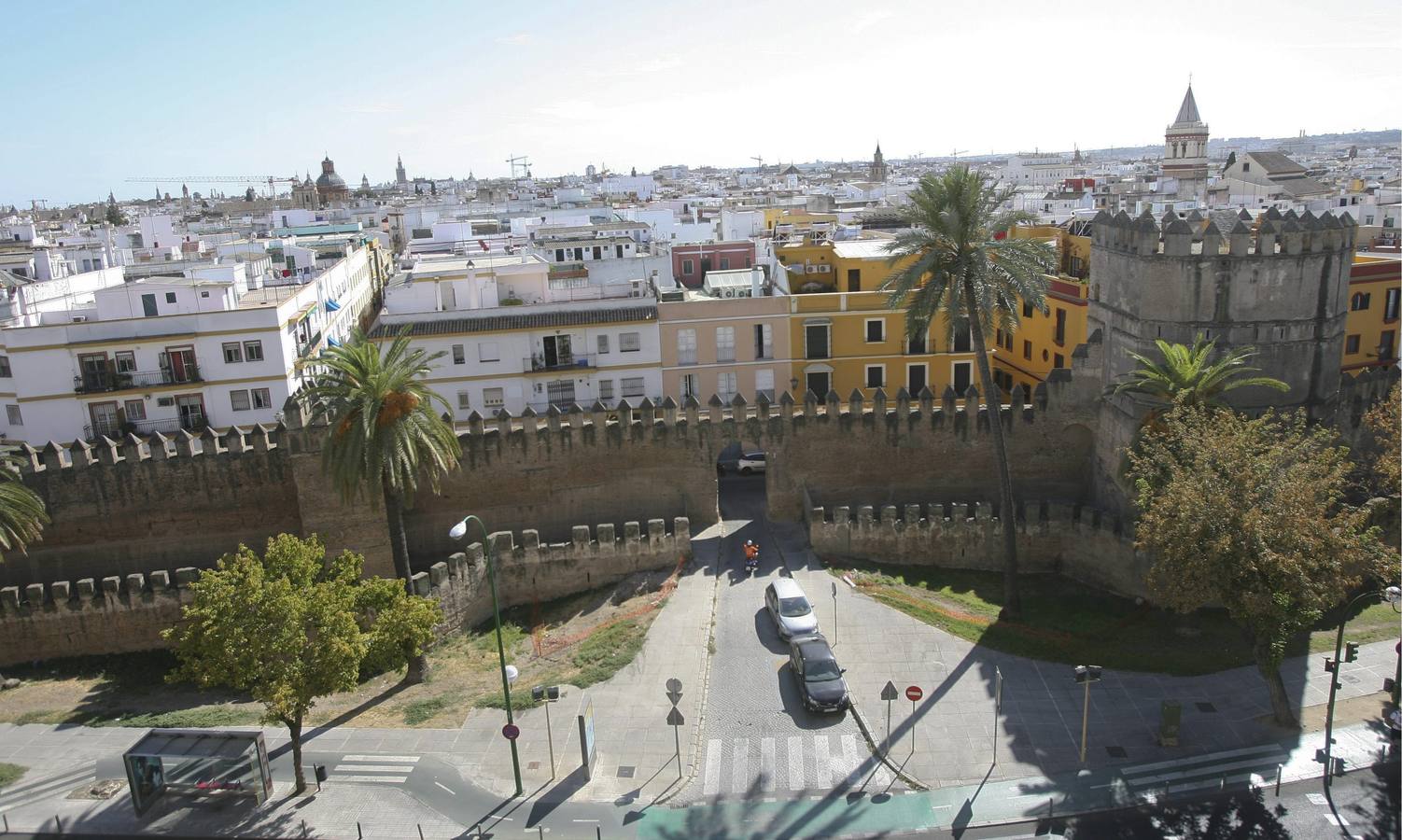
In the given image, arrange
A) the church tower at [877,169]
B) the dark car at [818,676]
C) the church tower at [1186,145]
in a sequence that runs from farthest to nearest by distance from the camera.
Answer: the church tower at [877,169]
the church tower at [1186,145]
the dark car at [818,676]

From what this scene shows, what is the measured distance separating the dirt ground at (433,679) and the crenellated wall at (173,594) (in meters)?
0.55

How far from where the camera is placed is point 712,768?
2142 cm

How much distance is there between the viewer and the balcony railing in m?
43.2

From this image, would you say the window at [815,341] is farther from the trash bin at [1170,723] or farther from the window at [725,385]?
the trash bin at [1170,723]

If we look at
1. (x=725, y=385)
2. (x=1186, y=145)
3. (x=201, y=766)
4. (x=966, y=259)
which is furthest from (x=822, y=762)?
(x=1186, y=145)

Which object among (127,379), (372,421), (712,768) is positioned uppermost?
(372,421)

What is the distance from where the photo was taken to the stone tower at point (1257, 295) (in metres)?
29.1

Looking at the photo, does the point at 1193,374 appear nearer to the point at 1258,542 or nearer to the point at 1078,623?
the point at 1078,623

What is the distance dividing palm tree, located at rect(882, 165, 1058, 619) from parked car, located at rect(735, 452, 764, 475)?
510 inches

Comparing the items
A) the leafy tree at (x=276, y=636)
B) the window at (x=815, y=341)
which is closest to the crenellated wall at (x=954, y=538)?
the window at (x=815, y=341)

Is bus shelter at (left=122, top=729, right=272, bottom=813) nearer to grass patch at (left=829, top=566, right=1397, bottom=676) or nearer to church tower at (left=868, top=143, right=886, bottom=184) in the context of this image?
grass patch at (left=829, top=566, right=1397, bottom=676)

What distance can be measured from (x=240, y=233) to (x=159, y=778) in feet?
254

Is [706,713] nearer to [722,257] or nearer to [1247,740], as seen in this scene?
[1247,740]

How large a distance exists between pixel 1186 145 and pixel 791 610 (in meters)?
111
